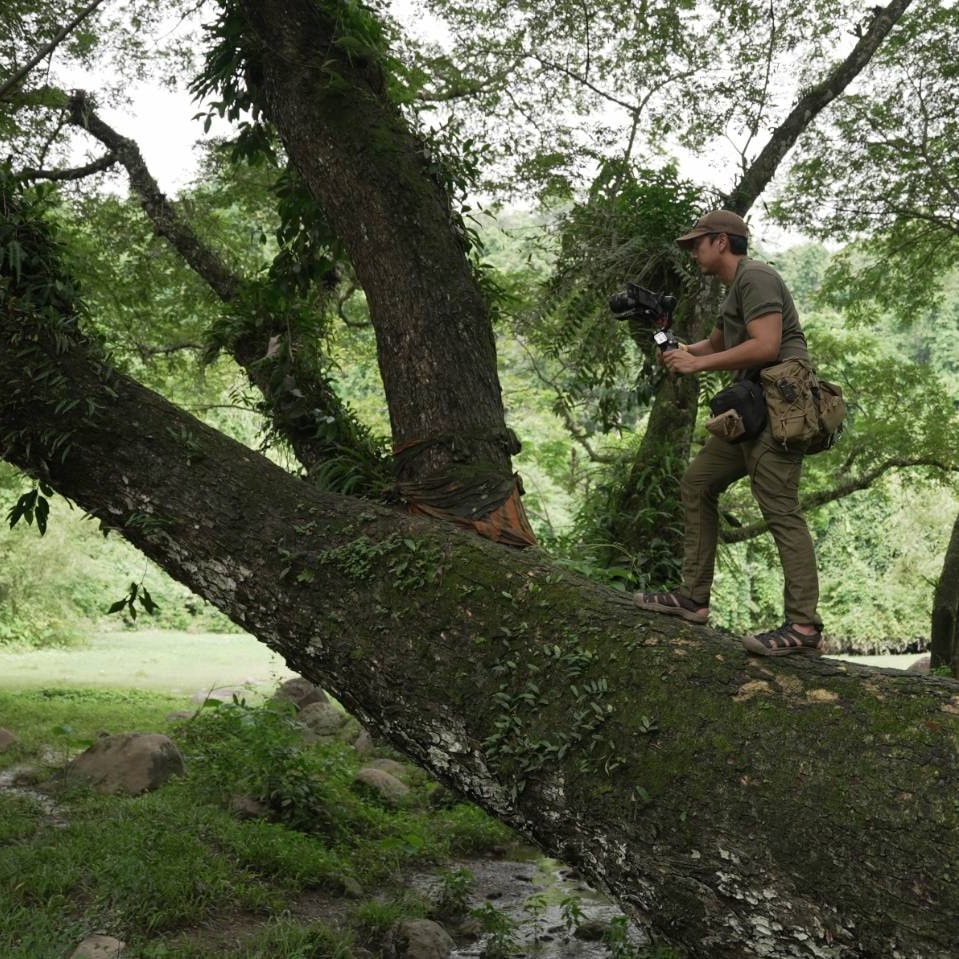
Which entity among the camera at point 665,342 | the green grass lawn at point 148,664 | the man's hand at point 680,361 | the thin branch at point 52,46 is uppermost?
the thin branch at point 52,46

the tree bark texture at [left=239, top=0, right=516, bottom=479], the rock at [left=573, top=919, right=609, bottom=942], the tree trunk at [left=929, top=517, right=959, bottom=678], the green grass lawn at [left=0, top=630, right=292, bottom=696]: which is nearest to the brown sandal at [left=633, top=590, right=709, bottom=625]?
the tree bark texture at [left=239, top=0, right=516, bottom=479]

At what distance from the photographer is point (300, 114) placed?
16.2ft

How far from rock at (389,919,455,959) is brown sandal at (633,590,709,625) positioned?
297 centimetres

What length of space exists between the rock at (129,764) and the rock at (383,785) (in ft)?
5.39

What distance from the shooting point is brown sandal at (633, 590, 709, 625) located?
3590 millimetres

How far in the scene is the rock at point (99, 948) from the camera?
14.8 ft

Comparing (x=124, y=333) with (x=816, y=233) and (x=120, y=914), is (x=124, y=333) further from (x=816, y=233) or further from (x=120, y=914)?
(x=120, y=914)

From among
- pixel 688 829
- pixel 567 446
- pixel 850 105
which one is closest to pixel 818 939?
pixel 688 829

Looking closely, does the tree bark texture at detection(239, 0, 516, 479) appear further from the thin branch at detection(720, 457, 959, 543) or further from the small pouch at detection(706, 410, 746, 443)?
the thin branch at detection(720, 457, 959, 543)

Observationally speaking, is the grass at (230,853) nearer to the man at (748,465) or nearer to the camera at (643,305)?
the man at (748,465)

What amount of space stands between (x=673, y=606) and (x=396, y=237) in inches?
89.0

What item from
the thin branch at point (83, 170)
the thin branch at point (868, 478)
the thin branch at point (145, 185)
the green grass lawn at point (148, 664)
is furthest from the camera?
the green grass lawn at point (148, 664)

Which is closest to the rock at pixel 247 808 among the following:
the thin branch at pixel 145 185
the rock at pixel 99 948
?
the rock at pixel 99 948

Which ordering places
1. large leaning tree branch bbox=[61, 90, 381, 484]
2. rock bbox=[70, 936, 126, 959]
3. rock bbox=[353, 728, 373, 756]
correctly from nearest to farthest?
rock bbox=[70, 936, 126, 959] → large leaning tree branch bbox=[61, 90, 381, 484] → rock bbox=[353, 728, 373, 756]
